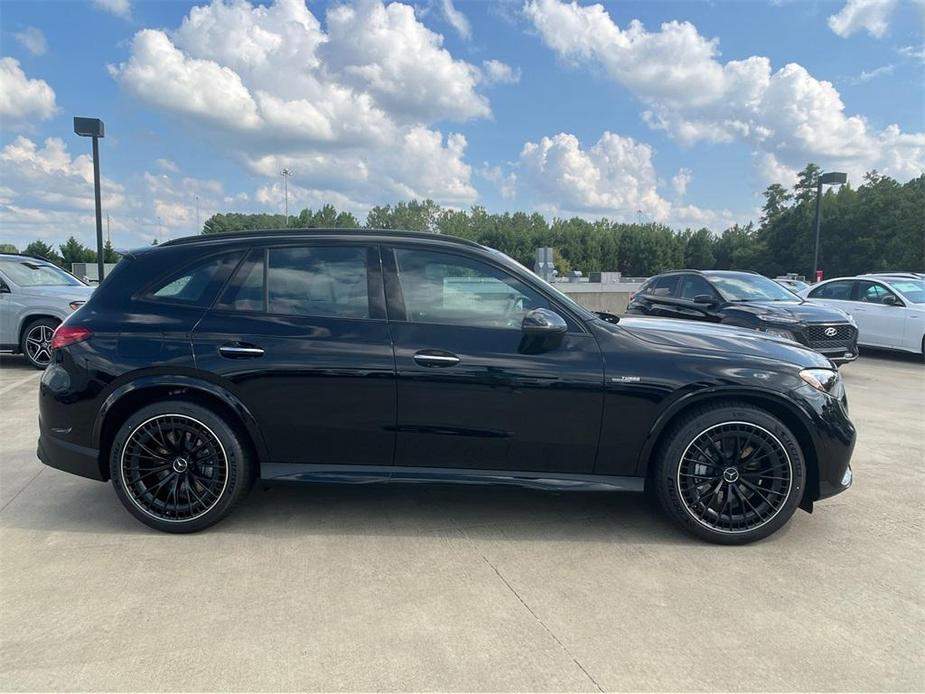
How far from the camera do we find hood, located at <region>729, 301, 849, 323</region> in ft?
28.7

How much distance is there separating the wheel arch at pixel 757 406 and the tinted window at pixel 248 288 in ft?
7.96

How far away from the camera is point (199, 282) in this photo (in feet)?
12.2

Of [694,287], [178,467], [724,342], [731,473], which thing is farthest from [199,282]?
[694,287]

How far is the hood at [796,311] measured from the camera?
8.75 meters

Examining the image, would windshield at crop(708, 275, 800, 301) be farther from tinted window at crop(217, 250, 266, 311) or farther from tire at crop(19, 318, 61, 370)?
tire at crop(19, 318, 61, 370)

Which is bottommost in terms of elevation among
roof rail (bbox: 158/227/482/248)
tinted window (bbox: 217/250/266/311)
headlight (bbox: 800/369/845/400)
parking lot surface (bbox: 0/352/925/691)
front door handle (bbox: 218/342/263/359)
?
parking lot surface (bbox: 0/352/925/691)

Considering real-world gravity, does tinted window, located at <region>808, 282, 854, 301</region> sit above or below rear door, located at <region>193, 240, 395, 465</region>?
above

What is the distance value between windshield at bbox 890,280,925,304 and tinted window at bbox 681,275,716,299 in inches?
181

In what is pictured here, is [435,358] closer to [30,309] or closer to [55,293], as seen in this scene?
[55,293]

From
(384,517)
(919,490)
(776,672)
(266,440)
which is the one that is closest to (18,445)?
(266,440)

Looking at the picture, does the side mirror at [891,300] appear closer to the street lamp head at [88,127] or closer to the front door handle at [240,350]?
the front door handle at [240,350]

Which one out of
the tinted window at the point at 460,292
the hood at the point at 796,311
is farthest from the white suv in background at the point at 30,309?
the hood at the point at 796,311

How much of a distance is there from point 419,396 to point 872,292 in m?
11.6

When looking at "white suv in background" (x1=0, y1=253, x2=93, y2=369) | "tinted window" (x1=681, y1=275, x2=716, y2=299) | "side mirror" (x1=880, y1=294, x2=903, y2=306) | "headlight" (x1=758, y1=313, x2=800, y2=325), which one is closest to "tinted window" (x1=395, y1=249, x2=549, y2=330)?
"headlight" (x1=758, y1=313, x2=800, y2=325)
